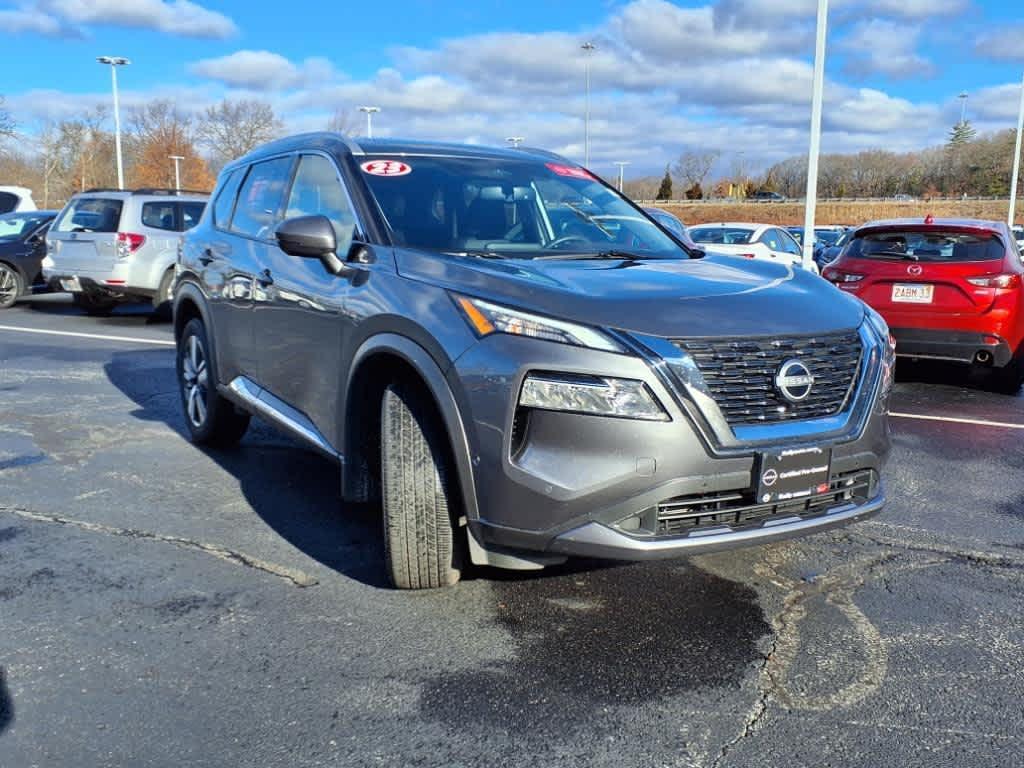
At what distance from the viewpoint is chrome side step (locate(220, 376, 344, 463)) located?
4012 mm

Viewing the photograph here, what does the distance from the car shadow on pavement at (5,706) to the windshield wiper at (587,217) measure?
115 inches

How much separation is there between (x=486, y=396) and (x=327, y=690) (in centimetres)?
104

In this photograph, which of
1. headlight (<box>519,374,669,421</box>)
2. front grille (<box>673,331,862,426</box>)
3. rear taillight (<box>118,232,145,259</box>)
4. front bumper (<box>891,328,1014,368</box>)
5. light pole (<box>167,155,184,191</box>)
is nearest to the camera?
headlight (<box>519,374,669,421</box>)

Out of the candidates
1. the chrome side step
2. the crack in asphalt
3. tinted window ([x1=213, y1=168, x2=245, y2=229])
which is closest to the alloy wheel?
the chrome side step

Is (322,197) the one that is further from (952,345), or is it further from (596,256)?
(952,345)

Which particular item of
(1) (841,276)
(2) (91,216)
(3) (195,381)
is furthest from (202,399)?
(2) (91,216)

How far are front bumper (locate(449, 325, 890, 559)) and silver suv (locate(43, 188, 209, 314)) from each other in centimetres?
1060

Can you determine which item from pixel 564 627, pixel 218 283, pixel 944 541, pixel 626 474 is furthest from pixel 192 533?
pixel 944 541

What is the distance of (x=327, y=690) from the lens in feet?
9.21

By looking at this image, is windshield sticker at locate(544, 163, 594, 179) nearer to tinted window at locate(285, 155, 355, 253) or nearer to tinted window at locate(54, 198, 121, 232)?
tinted window at locate(285, 155, 355, 253)

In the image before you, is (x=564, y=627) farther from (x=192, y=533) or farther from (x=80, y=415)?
(x=80, y=415)

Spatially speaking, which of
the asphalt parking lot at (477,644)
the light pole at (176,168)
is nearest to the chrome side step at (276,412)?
the asphalt parking lot at (477,644)

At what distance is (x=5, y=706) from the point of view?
269 centimetres

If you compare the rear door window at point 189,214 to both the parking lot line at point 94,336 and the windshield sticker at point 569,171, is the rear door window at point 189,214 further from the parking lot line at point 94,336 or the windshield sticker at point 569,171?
the windshield sticker at point 569,171
